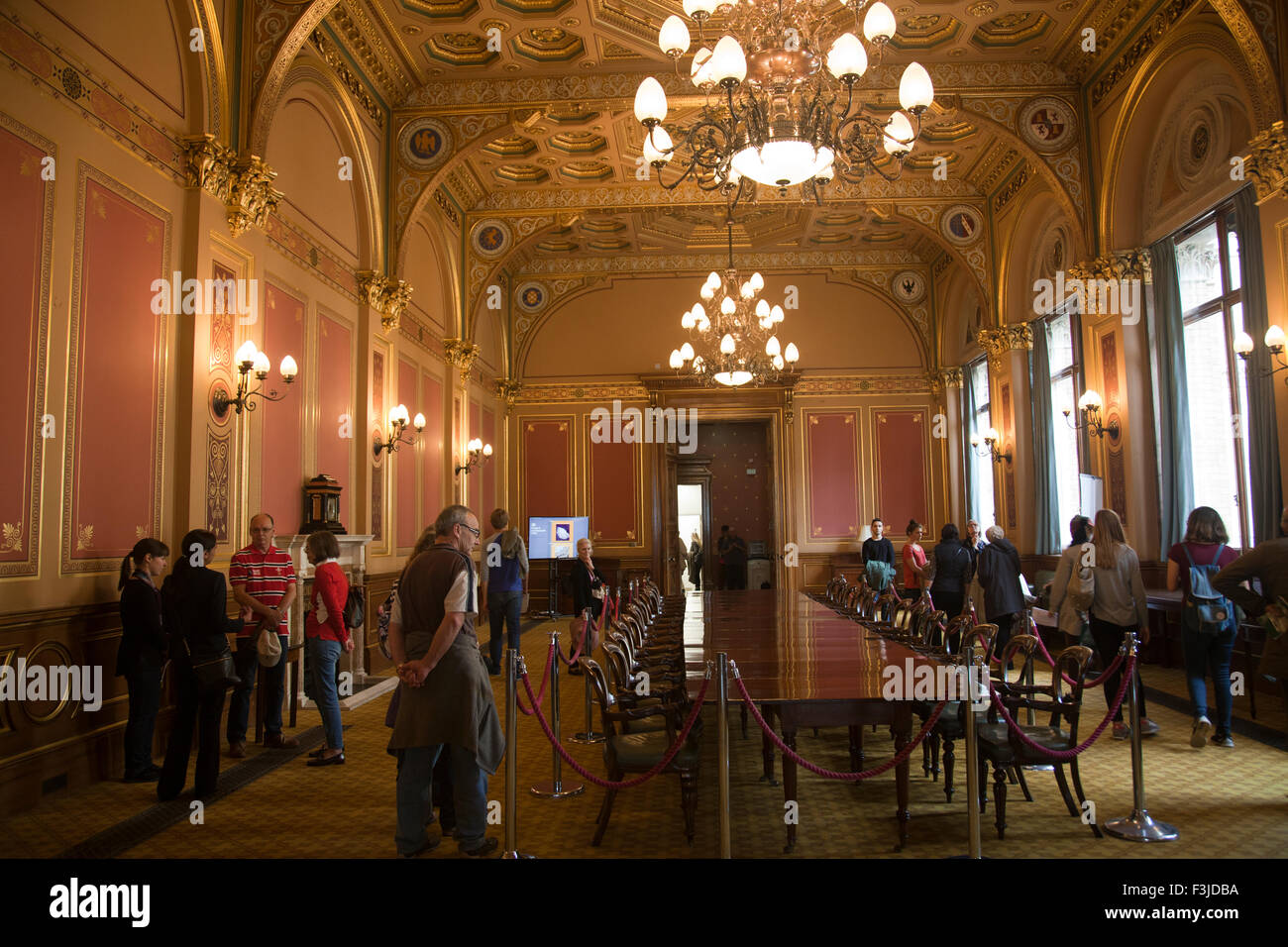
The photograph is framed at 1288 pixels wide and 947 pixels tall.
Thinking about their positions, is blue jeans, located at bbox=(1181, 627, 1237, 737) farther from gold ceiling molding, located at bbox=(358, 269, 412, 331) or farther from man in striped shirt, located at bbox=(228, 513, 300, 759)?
gold ceiling molding, located at bbox=(358, 269, 412, 331)

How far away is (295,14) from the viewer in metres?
6.57

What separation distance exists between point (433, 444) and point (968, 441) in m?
8.95

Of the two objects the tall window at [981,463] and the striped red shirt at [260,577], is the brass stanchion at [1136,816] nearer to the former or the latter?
the striped red shirt at [260,577]

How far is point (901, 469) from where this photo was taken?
15.2m

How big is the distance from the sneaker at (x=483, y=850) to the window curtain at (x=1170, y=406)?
739 centimetres

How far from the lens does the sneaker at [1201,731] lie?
543cm

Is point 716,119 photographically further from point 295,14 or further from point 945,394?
point 945,394

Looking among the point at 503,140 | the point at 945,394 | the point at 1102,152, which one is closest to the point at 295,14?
the point at 503,140

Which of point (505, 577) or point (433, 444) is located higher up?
point (433, 444)

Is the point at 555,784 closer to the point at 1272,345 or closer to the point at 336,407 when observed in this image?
the point at 336,407

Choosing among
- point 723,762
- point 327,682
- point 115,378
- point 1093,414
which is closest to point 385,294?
point 115,378

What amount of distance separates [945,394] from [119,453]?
1305 cm

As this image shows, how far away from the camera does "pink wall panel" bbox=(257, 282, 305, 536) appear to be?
6.96m

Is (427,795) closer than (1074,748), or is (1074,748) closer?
(427,795)
